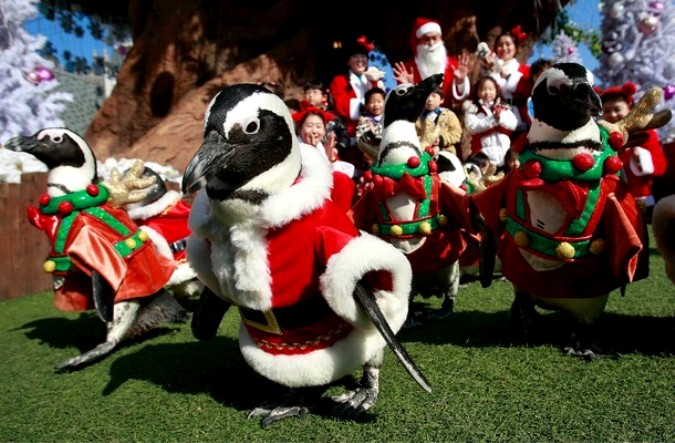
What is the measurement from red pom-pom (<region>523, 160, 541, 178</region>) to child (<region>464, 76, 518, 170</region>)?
8.31 ft

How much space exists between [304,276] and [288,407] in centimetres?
49

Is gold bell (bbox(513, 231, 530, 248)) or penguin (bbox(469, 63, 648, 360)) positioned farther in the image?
gold bell (bbox(513, 231, 530, 248))

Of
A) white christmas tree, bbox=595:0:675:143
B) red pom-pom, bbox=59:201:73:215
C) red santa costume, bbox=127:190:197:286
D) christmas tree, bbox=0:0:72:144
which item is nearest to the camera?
red pom-pom, bbox=59:201:73:215

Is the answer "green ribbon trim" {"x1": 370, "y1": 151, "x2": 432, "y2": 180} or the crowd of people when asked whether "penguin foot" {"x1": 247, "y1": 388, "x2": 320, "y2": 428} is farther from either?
the crowd of people

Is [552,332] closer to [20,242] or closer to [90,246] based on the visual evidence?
[90,246]

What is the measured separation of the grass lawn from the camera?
1.75m

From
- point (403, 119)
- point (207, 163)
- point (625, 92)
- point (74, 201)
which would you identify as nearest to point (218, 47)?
point (74, 201)

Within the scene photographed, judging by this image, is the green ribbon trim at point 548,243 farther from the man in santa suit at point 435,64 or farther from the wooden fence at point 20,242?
the wooden fence at point 20,242

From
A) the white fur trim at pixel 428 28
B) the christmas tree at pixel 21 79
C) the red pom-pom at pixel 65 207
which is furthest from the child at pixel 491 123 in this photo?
the christmas tree at pixel 21 79

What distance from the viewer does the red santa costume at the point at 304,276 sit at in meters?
1.73

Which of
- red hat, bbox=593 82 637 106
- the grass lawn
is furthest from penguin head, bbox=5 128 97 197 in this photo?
red hat, bbox=593 82 637 106

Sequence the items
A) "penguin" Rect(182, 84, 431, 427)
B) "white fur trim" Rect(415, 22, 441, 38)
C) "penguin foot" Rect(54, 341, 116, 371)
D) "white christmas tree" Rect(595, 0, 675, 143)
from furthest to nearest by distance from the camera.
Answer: "white christmas tree" Rect(595, 0, 675, 143) < "white fur trim" Rect(415, 22, 441, 38) < "penguin foot" Rect(54, 341, 116, 371) < "penguin" Rect(182, 84, 431, 427)

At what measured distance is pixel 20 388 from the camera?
98.1 inches

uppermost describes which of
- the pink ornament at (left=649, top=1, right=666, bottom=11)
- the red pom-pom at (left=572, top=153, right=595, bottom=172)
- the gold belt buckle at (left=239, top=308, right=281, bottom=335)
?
the pink ornament at (left=649, top=1, right=666, bottom=11)
